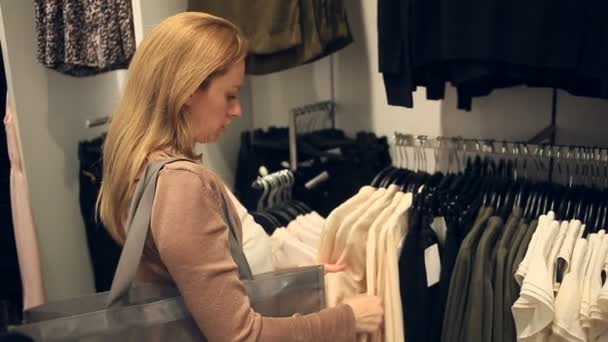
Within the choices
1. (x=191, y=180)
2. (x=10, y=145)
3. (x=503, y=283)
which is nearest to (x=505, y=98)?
(x=503, y=283)

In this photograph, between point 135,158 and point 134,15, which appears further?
point 134,15

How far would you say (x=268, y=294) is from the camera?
1149 mm

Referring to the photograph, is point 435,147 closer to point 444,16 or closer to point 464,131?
point 464,131

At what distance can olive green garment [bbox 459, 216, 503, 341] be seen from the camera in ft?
4.57

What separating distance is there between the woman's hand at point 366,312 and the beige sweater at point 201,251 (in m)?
0.26

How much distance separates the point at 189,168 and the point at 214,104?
14 centimetres

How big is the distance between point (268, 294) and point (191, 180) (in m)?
0.29

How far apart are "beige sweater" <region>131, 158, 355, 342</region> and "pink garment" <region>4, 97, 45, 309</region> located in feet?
3.68

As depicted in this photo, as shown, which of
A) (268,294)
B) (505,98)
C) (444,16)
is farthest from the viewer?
(505,98)

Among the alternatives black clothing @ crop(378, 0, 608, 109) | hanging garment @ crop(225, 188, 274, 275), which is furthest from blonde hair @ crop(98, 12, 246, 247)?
black clothing @ crop(378, 0, 608, 109)

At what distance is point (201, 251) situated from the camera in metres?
0.99

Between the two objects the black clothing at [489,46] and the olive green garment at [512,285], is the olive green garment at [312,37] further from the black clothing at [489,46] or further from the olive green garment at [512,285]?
the olive green garment at [512,285]

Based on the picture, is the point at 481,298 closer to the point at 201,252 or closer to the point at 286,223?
the point at 286,223

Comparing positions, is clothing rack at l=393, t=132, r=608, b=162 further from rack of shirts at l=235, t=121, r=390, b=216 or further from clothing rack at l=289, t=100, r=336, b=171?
clothing rack at l=289, t=100, r=336, b=171
